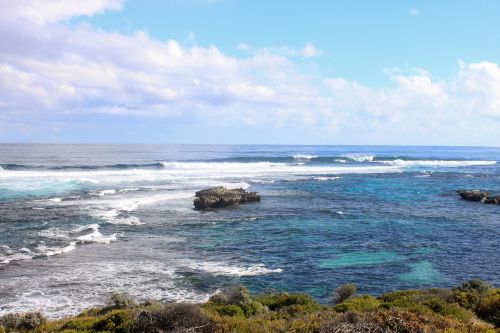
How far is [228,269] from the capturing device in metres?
22.1

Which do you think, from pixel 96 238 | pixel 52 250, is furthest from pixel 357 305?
pixel 96 238

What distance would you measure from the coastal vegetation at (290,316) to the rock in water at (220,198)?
84.6ft

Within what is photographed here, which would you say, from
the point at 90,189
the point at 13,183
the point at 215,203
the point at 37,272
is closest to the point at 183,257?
the point at 37,272

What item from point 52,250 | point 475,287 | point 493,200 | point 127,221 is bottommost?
point 52,250

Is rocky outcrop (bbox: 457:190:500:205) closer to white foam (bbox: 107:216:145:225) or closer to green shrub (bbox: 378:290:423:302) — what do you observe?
white foam (bbox: 107:216:145:225)

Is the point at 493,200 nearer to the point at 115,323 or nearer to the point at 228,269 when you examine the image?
the point at 228,269

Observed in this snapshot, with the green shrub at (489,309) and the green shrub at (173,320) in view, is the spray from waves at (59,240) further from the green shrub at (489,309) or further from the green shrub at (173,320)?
the green shrub at (489,309)

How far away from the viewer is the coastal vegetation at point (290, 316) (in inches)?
383

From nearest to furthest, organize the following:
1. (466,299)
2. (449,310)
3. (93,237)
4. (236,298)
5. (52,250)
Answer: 1. (449,310)
2. (466,299)
3. (236,298)
4. (52,250)
5. (93,237)

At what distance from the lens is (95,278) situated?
20391mm

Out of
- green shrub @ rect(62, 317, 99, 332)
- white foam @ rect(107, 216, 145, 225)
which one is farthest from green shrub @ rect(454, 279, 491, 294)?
white foam @ rect(107, 216, 145, 225)

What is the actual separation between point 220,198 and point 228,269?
2171 cm

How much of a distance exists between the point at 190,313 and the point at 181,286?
29.6 feet

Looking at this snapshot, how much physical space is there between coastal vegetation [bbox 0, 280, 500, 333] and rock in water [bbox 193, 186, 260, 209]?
84.6ft
